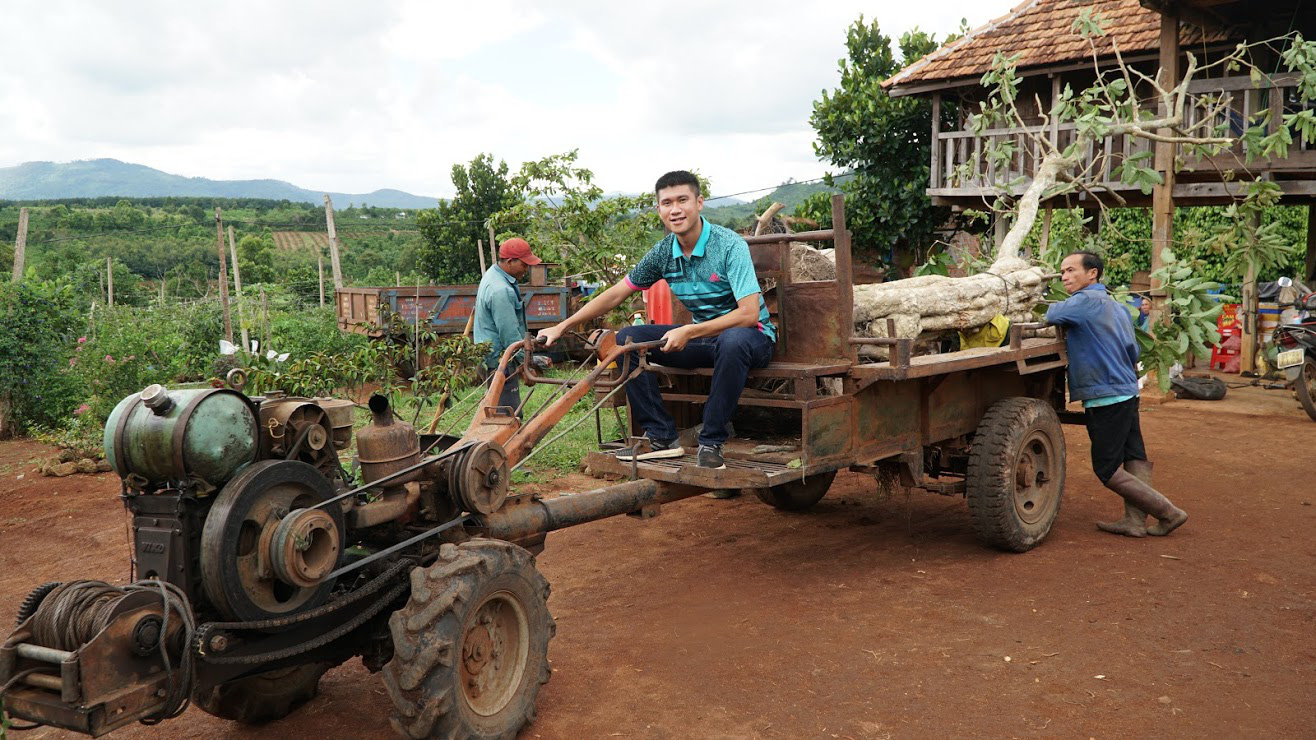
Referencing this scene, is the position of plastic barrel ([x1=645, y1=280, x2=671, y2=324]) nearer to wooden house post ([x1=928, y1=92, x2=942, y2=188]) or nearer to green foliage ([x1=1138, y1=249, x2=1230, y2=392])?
green foliage ([x1=1138, y1=249, x2=1230, y2=392])

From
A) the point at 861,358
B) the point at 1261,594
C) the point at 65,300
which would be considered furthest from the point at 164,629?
the point at 65,300

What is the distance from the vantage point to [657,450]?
5492 millimetres

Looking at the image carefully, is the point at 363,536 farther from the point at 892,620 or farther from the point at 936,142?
the point at 936,142

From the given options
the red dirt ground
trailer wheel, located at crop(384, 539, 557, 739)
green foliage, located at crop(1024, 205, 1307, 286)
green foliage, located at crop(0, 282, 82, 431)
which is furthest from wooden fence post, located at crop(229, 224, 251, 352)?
green foliage, located at crop(1024, 205, 1307, 286)

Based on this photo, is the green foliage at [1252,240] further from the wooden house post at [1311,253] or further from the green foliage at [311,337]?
the green foliage at [311,337]

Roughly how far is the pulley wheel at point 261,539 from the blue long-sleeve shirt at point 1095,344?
16.0ft

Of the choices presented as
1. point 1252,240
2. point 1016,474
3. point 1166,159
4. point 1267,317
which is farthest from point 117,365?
point 1267,317

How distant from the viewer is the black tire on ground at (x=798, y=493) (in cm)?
736

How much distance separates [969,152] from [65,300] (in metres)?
12.8

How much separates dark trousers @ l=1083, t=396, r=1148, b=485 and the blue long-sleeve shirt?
0.33 feet

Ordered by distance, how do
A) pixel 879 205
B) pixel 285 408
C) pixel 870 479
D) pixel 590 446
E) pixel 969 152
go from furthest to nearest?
pixel 879 205, pixel 969 152, pixel 590 446, pixel 870 479, pixel 285 408

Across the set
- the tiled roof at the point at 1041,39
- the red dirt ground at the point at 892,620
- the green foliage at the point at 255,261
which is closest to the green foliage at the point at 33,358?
the red dirt ground at the point at 892,620

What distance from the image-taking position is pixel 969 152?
15.9 metres

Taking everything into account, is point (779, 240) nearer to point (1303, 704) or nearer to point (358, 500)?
point (358, 500)
